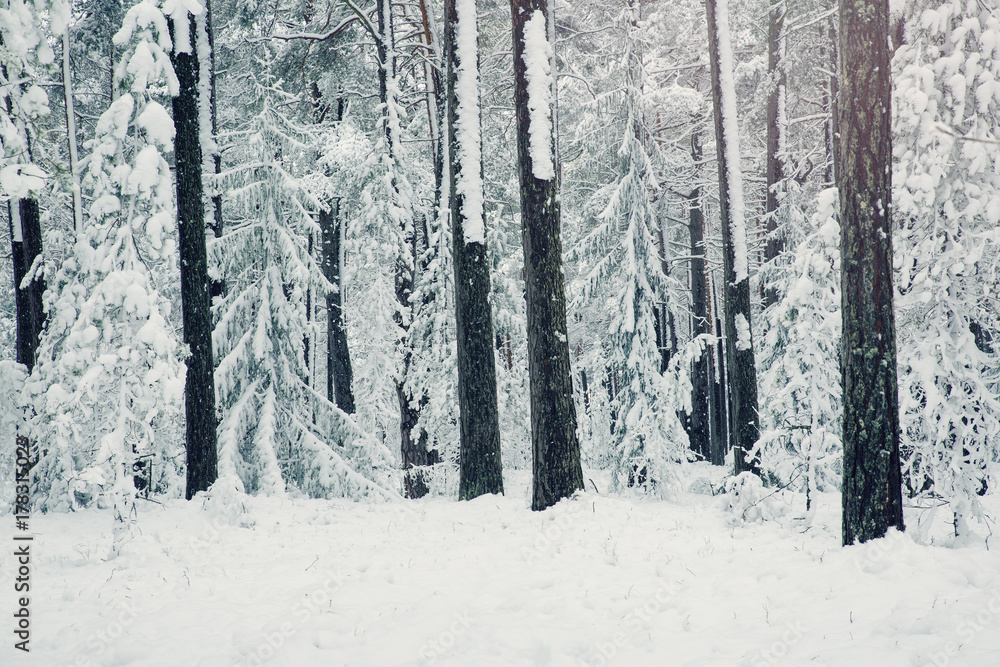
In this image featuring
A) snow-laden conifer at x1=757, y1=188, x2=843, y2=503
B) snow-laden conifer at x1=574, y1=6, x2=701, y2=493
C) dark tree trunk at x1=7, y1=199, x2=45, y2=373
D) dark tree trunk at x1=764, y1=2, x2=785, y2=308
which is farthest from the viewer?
dark tree trunk at x1=764, y1=2, x2=785, y2=308

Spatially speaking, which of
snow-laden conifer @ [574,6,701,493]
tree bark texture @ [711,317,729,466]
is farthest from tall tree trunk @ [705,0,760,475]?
tree bark texture @ [711,317,729,466]

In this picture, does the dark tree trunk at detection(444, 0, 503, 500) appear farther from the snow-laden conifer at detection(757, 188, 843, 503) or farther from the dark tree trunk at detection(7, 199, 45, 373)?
the dark tree trunk at detection(7, 199, 45, 373)

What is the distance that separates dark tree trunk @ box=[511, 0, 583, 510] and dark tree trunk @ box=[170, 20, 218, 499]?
528cm

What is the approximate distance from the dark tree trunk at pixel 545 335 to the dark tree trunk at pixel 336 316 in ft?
31.6

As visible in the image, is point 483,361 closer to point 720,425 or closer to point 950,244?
point 950,244

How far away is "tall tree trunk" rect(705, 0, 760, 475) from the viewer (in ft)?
36.2

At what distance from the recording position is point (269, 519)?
357 inches

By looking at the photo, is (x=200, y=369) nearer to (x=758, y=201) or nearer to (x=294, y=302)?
(x=294, y=302)

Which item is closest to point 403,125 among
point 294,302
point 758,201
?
point 294,302

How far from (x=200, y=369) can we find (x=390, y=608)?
6375 mm

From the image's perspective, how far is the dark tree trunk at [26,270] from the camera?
1162 centimetres

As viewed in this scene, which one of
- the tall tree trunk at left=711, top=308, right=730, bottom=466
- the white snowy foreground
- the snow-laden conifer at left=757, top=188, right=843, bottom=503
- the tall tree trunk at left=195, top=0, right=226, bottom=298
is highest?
the tall tree trunk at left=195, top=0, right=226, bottom=298

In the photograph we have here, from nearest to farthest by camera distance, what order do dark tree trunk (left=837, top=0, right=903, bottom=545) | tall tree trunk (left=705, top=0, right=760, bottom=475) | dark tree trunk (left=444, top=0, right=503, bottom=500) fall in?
dark tree trunk (left=837, top=0, right=903, bottom=545) < dark tree trunk (left=444, top=0, right=503, bottom=500) < tall tree trunk (left=705, top=0, right=760, bottom=475)

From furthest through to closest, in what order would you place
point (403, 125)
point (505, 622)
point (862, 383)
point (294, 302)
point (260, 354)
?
point (403, 125)
point (294, 302)
point (260, 354)
point (862, 383)
point (505, 622)
